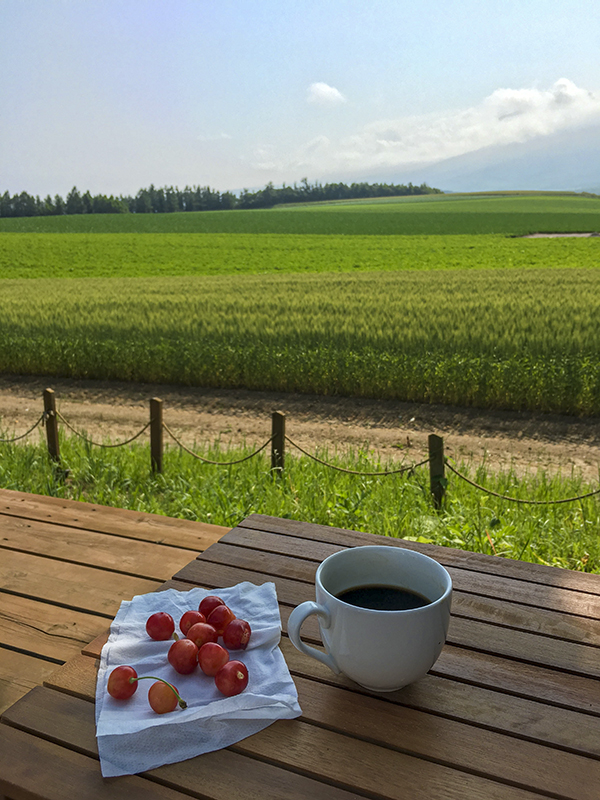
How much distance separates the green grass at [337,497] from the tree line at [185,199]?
282 ft

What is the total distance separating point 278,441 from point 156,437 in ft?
3.47

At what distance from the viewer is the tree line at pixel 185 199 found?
8206cm

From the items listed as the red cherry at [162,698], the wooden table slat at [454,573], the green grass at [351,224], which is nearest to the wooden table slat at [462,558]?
the wooden table slat at [454,573]

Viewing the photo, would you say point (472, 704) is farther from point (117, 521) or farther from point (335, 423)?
point (335, 423)

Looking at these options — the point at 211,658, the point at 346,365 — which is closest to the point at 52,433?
the point at 346,365

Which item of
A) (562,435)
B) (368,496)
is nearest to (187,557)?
(368,496)

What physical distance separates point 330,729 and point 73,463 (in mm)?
5010

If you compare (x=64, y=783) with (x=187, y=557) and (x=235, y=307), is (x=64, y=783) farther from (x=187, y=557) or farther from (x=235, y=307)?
(x=235, y=307)

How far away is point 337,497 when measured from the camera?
4484mm

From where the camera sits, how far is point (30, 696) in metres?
1.20

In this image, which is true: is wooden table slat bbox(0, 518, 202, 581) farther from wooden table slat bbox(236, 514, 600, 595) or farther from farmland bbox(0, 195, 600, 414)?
farmland bbox(0, 195, 600, 414)

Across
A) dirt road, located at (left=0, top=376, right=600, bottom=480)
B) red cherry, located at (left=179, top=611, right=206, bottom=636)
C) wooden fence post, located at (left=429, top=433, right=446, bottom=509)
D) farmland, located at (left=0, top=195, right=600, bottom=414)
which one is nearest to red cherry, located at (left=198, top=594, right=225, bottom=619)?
red cherry, located at (left=179, top=611, right=206, bottom=636)

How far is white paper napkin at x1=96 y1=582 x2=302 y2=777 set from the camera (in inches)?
41.3

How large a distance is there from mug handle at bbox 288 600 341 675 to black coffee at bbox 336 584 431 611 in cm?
7
